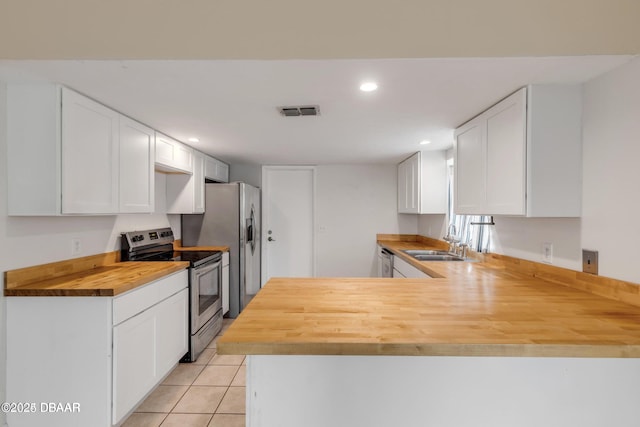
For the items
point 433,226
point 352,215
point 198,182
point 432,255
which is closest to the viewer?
point 432,255

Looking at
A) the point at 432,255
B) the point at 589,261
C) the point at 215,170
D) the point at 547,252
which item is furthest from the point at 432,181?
the point at 215,170

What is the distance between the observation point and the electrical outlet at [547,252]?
192 cm

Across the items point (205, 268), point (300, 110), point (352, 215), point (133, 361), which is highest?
point (300, 110)

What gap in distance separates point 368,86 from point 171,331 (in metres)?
2.37

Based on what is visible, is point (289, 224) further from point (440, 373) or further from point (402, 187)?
point (440, 373)

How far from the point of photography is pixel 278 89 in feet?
5.74

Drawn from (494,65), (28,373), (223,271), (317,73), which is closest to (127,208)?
(28,373)

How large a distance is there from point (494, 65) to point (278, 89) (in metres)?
1.14

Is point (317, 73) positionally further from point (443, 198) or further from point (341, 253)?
point (341, 253)

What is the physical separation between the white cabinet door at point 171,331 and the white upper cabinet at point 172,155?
3.94 ft

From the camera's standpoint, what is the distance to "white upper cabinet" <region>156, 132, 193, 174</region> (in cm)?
272

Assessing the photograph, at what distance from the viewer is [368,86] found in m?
1.72

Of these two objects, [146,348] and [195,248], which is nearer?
[146,348]

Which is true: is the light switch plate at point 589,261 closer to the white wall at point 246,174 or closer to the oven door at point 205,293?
the oven door at point 205,293
